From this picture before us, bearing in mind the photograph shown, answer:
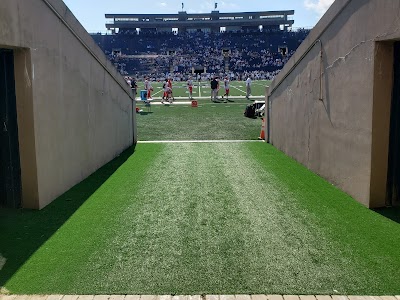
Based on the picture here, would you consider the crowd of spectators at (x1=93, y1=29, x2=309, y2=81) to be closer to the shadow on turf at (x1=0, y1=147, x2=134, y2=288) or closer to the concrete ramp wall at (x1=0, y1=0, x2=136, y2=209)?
the concrete ramp wall at (x1=0, y1=0, x2=136, y2=209)

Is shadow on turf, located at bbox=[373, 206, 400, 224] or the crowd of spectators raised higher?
the crowd of spectators

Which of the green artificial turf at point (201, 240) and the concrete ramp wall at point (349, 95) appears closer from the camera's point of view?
the green artificial turf at point (201, 240)

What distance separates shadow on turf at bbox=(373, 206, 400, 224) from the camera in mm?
5891

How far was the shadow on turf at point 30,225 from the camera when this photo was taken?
4695 millimetres

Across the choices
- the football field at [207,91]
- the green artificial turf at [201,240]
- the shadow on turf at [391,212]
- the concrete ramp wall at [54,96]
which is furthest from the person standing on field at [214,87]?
the shadow on turf at [391,212]

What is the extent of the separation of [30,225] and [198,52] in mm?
77590

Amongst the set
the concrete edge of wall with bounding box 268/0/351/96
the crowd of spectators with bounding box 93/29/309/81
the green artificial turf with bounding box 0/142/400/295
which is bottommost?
the green artificial turf with bounding box 0/142/400/295

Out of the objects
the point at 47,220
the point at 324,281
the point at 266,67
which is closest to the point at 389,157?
the point at 324,281

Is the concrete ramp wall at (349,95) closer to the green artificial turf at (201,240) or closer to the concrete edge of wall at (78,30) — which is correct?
the green artificial turf at (201,240)

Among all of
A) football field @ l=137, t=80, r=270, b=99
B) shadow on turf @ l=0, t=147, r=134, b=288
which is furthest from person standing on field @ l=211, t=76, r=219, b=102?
shadow on turf @ l=0, t=147, r=134, b=288

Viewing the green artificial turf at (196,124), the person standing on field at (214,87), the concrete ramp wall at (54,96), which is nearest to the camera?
the concrete ramp wall at (54,96)

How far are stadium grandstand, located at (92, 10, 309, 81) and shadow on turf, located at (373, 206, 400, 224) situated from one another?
60.0 m

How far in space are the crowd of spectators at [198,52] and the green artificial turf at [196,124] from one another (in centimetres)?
4566

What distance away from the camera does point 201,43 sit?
84875 millimetres
